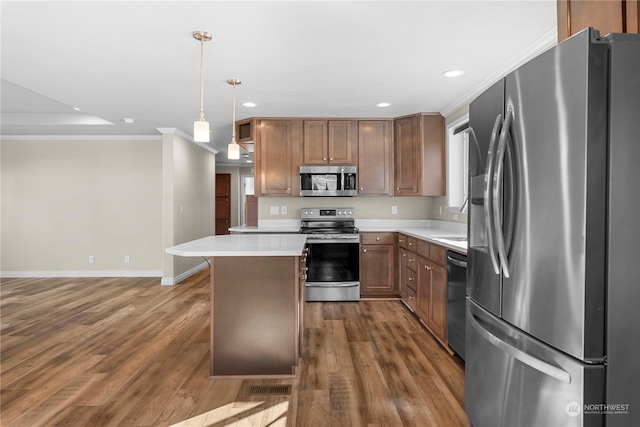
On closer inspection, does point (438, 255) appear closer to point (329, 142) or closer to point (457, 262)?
point (457, 262)

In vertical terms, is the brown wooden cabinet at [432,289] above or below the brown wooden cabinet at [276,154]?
below

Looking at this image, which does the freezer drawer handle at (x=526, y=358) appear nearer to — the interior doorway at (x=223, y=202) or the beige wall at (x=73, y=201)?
the beige wall at (x=73, y=201)

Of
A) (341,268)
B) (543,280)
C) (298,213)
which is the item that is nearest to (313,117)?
(298,213)

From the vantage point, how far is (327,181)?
478 centimetres

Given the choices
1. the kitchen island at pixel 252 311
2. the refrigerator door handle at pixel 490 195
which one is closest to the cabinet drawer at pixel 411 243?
the kitchen island at pixel 252 311

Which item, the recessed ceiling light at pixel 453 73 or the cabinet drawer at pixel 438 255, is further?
the recessed ceiling light at pixel 453 73

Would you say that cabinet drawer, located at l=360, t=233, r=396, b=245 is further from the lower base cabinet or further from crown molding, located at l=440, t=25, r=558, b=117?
crown molding, located at l=440, t=25, r=558, b=117

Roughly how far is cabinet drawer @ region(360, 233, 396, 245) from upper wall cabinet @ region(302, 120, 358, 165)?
3.16ft

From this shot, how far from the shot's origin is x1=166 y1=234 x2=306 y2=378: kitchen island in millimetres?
2465

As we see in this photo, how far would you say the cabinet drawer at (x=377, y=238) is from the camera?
15.0 ft

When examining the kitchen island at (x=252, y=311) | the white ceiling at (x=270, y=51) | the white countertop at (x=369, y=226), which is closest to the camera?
the white ceiling at (x=270, y=51)

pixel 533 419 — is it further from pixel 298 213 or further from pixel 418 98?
pixel 298 213

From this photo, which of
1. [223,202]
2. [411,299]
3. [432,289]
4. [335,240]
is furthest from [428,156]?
[223,202]

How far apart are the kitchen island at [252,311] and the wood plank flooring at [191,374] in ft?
0.50
